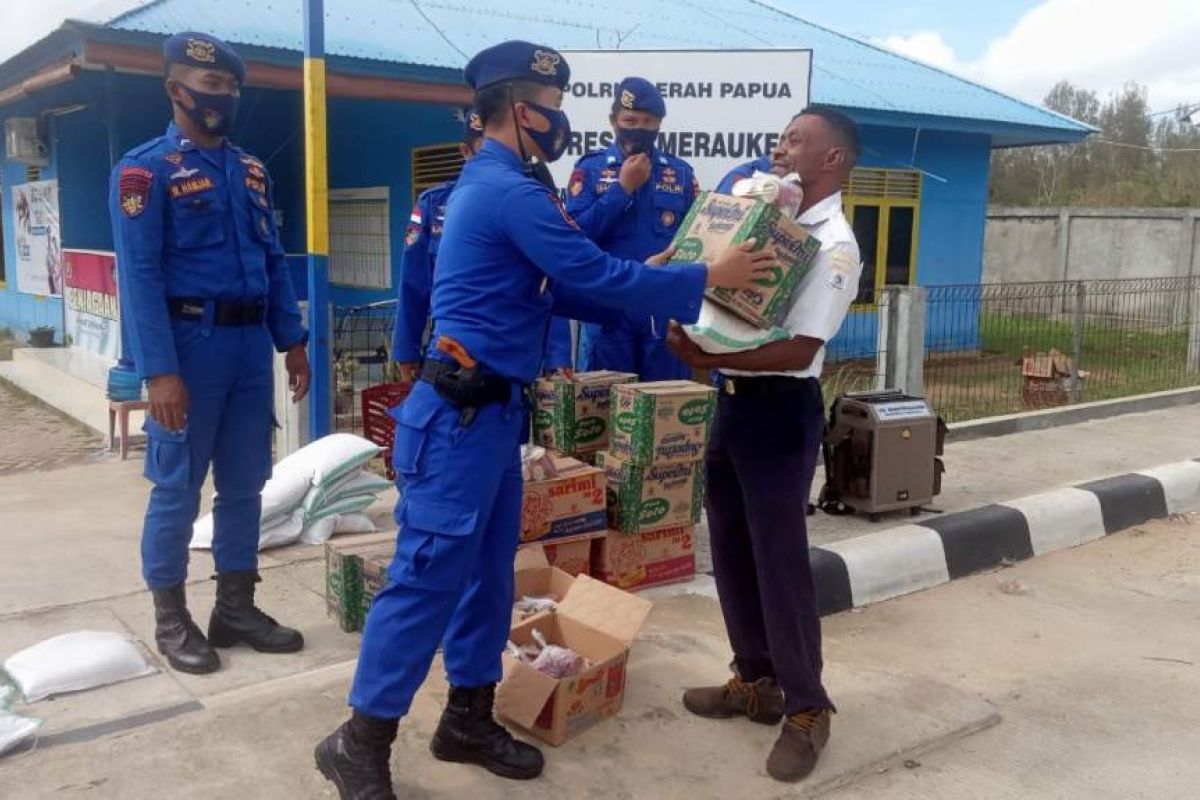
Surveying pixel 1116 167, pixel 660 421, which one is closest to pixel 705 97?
pixel 660 421

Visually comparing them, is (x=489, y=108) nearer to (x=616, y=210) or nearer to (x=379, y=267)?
(x=616, y=210)

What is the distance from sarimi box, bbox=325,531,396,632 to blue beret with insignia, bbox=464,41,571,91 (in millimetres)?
1858

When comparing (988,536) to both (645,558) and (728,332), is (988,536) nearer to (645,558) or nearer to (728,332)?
(645,558)

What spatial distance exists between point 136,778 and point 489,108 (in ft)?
6.50

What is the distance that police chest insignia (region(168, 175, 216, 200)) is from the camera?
3.46 m

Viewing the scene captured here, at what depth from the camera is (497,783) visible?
292 cm

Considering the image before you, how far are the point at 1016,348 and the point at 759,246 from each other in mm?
11477

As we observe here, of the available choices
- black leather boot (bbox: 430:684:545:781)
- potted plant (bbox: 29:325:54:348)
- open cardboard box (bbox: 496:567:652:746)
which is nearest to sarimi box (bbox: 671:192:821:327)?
open cardboard box (bbox: 496:567:652:746)

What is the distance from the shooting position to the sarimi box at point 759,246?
2.76 m

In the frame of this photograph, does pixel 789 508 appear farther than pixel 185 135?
No

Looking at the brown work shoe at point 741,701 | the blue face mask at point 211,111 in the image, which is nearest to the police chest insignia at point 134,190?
the blue face mask at point 211,111

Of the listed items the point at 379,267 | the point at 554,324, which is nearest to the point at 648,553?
the point at 554,324

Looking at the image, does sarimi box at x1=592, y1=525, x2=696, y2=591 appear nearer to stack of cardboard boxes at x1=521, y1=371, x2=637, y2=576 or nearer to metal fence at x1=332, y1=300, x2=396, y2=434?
stack of cardboard boxes at x1=521, y1=371, x2=637, y2=576

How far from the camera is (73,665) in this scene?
134 inches
